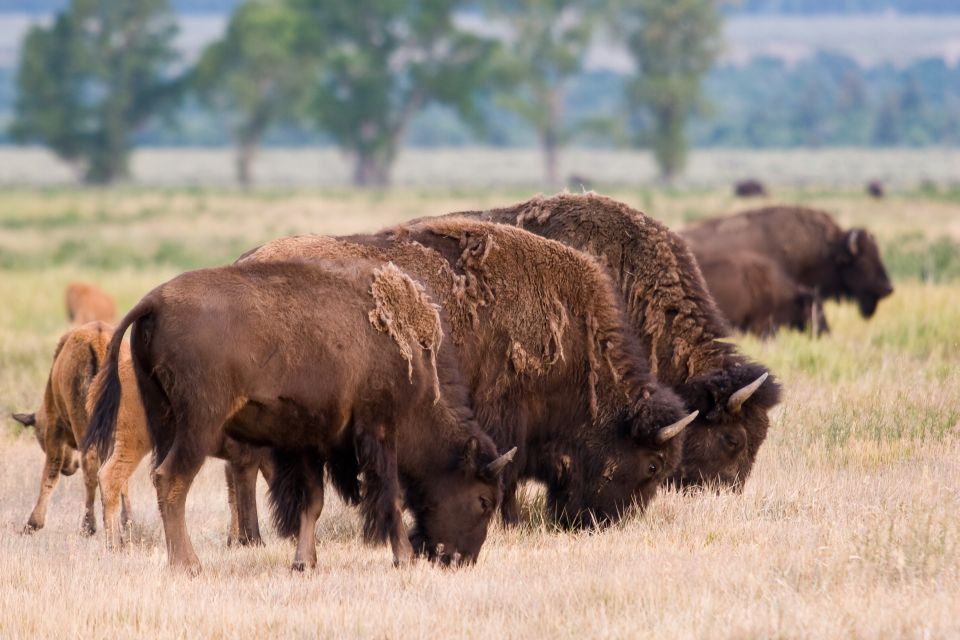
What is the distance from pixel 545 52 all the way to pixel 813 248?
68.0 metres

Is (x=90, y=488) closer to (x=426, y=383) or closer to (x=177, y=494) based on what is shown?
(x=177, y=494)

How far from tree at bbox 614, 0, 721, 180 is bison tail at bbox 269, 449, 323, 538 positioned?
7354 cm

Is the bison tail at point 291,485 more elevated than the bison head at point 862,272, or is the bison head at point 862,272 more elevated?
the bison tail at point 291,485

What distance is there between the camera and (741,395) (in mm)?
9055

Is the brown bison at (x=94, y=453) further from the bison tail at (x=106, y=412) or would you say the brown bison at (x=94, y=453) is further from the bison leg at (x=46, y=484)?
the bison tail at (x=106, y=412)

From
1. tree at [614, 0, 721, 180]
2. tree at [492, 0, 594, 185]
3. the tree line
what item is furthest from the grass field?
tree at [492, 0, 594, 185]

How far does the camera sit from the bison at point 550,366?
8.44m

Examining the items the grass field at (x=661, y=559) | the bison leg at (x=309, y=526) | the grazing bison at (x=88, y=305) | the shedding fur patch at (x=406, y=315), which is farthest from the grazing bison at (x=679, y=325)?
the grazing bison at (x=88, y=305)

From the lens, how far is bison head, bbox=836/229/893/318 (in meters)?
18.6

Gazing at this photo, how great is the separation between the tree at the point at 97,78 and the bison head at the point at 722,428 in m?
76.1

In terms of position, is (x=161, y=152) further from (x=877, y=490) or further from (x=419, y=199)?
(x=877, y=490)

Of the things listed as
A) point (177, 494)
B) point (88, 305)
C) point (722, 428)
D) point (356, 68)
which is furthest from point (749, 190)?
point (177, 494)

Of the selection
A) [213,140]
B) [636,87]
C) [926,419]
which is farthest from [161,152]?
[926,419]

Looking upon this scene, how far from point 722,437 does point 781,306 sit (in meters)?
7.55
